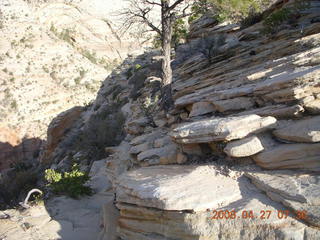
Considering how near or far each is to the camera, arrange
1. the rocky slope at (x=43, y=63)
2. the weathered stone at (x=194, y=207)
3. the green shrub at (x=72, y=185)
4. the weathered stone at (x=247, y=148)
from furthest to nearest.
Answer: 1. the rocky slope at (x=43, y=63)
2. the green shrub at (x=72, y=185)
3. the weathered stone at (x=247, y=148)
4. the weathered stone at (x=194, y=207)

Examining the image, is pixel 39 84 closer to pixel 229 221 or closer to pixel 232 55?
pixel 232 55

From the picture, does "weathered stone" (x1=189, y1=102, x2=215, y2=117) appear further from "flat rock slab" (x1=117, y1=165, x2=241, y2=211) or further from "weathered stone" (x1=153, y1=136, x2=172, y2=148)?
"flat rock slab" (x1=117, y1=165, x2=241, y2=211)

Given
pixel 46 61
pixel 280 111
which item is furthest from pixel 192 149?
pixel 46 61

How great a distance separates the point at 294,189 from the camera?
3125mm

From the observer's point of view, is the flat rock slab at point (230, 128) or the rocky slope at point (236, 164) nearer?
the rocky slope at point (236, 164)

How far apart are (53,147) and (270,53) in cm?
1505

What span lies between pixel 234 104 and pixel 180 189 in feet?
7.04

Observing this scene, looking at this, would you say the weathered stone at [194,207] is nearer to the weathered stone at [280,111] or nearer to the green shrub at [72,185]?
the weathered stone at [280,111]

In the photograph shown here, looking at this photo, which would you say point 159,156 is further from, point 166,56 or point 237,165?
point 166,56
